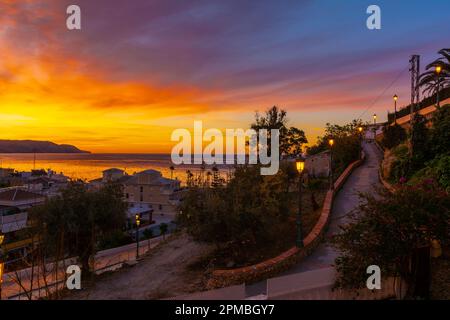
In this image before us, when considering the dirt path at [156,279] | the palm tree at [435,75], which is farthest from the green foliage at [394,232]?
the palm tree at [435,75]

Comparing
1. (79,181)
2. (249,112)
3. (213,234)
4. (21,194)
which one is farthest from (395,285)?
(21,194)

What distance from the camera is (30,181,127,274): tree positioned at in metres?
13.9

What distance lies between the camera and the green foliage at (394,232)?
21.5ft

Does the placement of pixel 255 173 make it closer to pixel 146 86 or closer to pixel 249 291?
pixel 249 291

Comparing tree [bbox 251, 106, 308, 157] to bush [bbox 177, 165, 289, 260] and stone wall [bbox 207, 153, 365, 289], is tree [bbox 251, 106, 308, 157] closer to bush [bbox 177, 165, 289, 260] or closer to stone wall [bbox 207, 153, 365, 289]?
bush [bbox 177, 165, 289, 260]

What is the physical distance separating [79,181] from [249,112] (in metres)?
19.2

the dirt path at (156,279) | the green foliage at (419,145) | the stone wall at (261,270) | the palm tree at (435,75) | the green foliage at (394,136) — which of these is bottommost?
the dirt path at (156,279)

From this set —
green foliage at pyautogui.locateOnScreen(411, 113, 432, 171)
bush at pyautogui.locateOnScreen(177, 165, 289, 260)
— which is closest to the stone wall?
bush at pyautogui.locateOnScreen(177, 165, 289, 260)

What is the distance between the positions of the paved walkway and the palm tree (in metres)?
7.61

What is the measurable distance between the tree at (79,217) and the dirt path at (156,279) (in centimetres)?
166

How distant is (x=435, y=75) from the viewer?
2486 centimetres

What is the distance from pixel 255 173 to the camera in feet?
44.1

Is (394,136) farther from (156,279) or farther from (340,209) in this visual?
(156,279)

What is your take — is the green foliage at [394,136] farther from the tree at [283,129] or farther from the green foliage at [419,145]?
the green foliage at [419,145]
